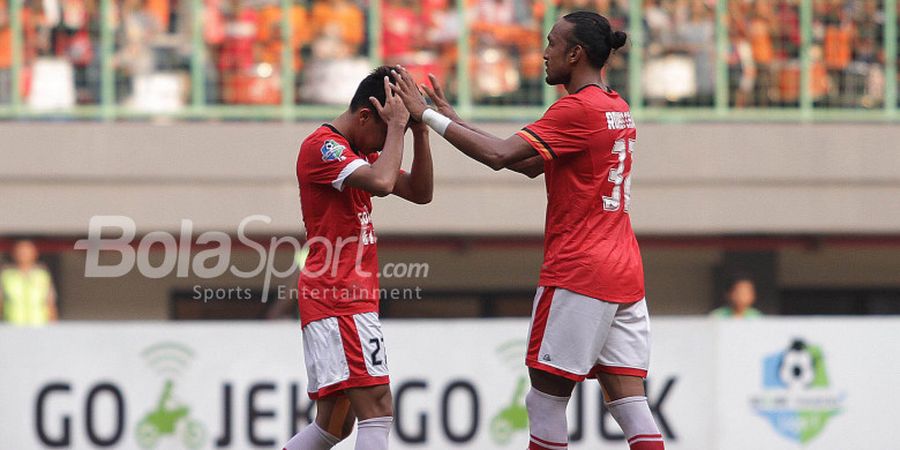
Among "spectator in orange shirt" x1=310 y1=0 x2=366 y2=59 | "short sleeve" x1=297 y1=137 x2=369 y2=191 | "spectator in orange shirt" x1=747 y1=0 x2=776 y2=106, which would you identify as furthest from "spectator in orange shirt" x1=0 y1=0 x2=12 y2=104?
"short sleeve" x1=297 y1=137 x2=369 y2=191

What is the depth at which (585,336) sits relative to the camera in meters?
5.63

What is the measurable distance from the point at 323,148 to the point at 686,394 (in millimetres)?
4691

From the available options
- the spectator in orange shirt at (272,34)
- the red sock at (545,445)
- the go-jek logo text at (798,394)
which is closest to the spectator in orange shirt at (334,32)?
the spectator in orange shirt at (272,34)

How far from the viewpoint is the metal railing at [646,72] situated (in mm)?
14266

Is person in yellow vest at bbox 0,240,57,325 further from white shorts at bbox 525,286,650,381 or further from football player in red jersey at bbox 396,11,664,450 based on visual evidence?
white shorts at bbox 525,286,650,381

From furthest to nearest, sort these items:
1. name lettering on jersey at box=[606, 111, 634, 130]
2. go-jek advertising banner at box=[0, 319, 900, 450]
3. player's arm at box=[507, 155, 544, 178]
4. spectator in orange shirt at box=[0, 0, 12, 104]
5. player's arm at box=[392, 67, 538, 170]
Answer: spectator in orange shirt at box=[0, 0, 12, 104] < go-jek advertising banner at box=[0, 319, 900, 450] < player's arm at box=[507, 155, 544, 178] < name lettering on jersey at box=[606, 111, 634, 130] < player's arm at box=[392, 67, 538, 170]

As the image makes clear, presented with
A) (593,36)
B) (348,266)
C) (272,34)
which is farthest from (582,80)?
(272,34)

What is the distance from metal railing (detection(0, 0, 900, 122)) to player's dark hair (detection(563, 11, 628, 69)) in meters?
8.56

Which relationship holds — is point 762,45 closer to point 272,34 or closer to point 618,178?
point 272,34

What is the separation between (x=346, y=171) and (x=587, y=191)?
38.5 inches

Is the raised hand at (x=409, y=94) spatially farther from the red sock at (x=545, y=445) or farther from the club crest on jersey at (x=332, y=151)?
the red sock at (x=545, y=445)

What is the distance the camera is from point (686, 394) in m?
9.66

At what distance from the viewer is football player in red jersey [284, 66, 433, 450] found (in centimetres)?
577

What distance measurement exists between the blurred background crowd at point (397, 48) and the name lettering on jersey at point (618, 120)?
339 inches
